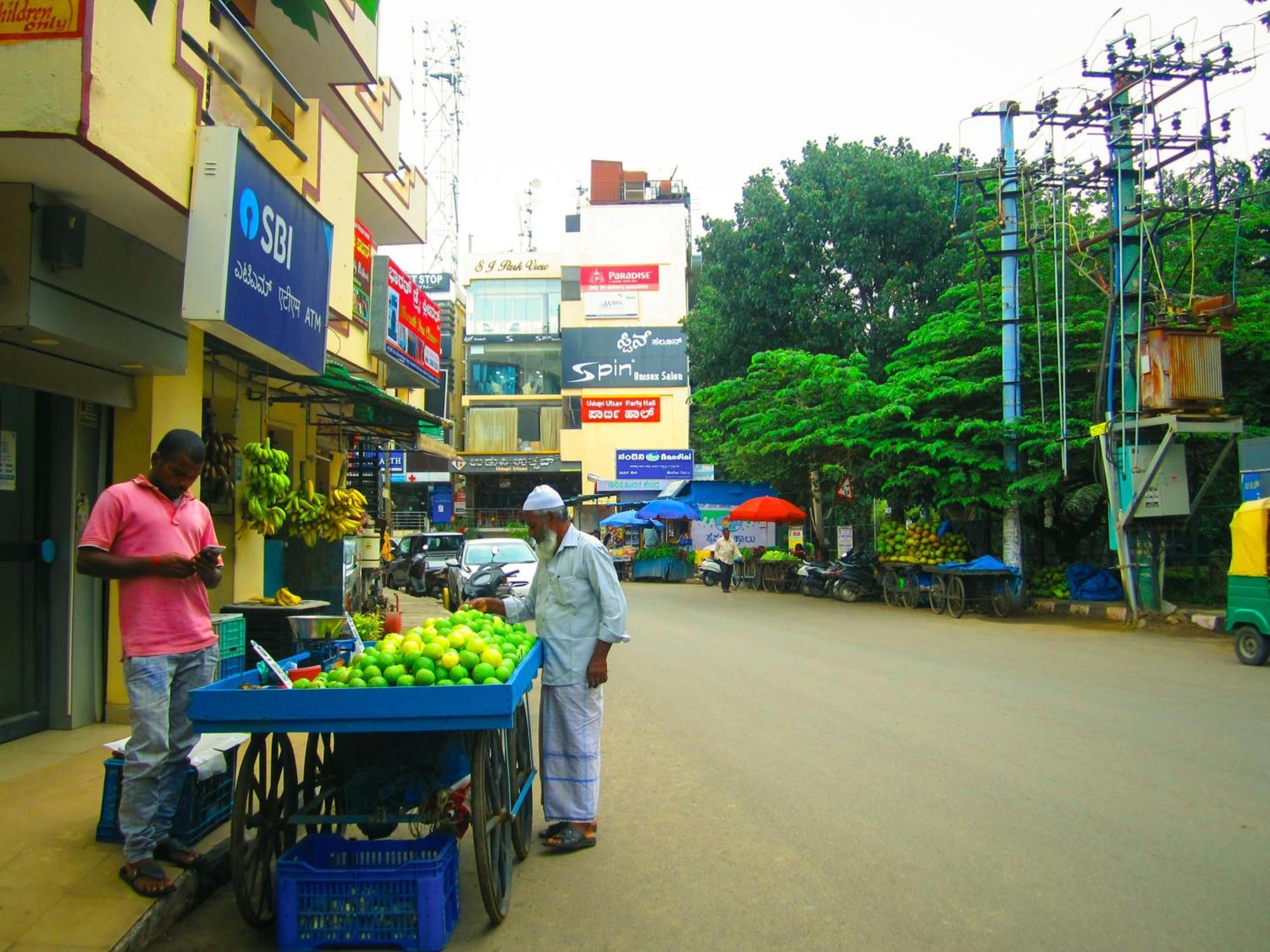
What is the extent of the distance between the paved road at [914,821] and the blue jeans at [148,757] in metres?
0.48

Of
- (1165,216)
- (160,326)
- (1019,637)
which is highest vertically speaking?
(1165,216)

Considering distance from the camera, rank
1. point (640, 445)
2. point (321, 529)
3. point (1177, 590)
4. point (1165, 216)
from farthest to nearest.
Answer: point (640, 445)
point (1177, 590)
point (1165, 216)
point (321, 529)

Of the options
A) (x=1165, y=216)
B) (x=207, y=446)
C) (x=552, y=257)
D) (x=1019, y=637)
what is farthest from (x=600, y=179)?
(x=207, y=446)

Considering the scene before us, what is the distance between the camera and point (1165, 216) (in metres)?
17.3

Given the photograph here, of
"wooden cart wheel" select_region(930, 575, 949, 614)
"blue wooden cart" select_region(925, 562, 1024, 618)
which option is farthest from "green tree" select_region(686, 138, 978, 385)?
"blue wooden cart" select_region(925, 562, 1024, 618)

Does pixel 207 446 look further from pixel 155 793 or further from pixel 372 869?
pixel 372 869

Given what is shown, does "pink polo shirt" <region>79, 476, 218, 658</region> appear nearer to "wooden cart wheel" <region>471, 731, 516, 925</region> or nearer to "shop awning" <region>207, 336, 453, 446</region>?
"wooden cart wheel" <region>471, 731, 516, 925</region>

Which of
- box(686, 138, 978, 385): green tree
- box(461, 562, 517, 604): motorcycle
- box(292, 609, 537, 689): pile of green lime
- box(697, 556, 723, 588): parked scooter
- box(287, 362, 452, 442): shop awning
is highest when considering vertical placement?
box(686, 138, 978, 385): green tree

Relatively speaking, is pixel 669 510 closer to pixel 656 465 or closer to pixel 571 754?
pixel 656 465

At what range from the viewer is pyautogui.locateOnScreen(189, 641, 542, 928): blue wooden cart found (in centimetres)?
399

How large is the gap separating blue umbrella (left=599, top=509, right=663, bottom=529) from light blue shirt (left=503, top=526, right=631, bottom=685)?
28.9 metres

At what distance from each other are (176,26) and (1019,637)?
44.7 ft

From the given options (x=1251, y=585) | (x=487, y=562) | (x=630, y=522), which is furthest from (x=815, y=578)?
(x=1251, y=585)

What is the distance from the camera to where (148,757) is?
173 inches
